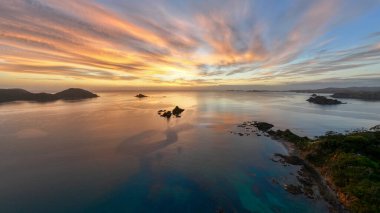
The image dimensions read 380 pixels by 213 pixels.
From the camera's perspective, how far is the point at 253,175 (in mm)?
23000

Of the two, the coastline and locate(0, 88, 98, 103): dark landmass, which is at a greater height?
locate(0, 88, 98, 103): dark landmass

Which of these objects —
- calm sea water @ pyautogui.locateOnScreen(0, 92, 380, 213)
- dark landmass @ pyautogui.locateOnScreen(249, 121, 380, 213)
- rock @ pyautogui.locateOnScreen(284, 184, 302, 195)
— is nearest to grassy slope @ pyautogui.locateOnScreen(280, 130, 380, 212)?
dark landmass @ pyautogui.locateOnScreen(249, 121, 380, 213)

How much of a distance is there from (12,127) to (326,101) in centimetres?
14614

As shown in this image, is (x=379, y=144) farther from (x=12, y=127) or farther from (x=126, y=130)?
(x=12, y=127)

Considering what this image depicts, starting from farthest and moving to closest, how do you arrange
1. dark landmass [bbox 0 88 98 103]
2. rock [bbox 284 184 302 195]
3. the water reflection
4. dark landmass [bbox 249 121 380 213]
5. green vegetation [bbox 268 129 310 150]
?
dark landmass [bbox 0 88 98 103]
the water reflection
green vegetation [bbox 268 129 310 150]
rock [bbox 284 184 302 195]
dark landmass [bbox 249 121 380 213]

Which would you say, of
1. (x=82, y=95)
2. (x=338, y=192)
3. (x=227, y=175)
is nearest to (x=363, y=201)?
(x=338, y=192)

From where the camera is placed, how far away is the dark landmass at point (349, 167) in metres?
15.6

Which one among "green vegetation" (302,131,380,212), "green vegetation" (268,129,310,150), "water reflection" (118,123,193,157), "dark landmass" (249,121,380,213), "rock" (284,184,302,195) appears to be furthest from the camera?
"water reflection" (118,123,193,157)

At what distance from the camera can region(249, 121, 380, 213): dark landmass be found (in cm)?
1555

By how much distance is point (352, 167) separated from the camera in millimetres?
19344

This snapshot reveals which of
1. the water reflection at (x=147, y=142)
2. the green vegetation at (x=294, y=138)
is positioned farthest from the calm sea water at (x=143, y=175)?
the green vegetation at (x=294, y=138)

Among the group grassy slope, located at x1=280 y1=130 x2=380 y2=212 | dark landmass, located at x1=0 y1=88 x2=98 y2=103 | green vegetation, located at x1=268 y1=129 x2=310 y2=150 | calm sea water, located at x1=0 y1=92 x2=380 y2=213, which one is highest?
dark landmass, located at x1=0 y1=88 x2=98 y2=103

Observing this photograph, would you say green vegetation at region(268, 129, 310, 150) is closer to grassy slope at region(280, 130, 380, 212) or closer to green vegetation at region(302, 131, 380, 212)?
grassy slope at region(280, 130, 380, 212)

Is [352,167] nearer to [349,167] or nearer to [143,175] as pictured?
[349,167]
